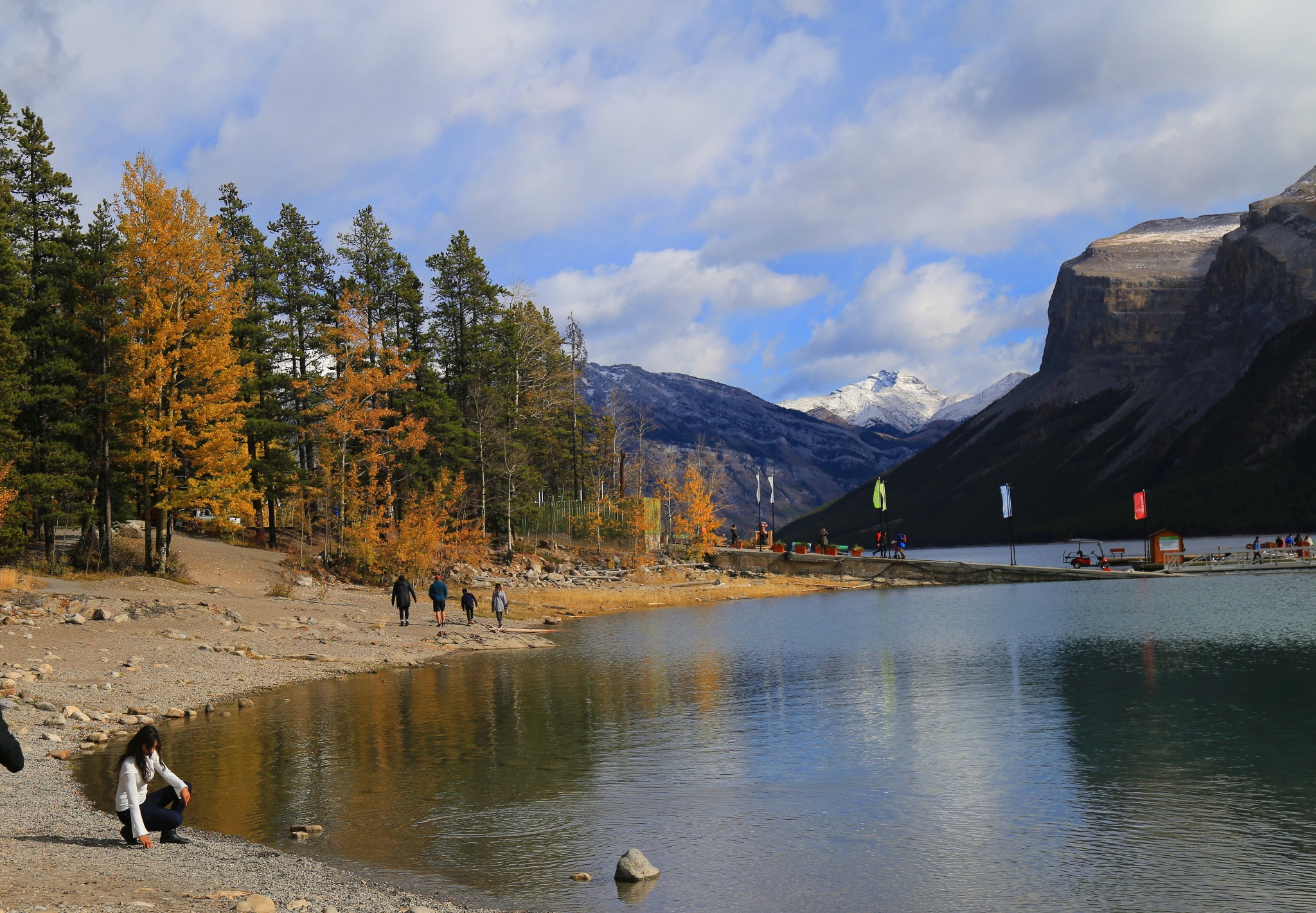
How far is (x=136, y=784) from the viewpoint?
48.3 feet

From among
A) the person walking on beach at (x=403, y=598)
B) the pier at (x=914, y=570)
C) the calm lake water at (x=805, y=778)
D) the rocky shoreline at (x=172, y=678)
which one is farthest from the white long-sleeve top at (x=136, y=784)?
the pier at (x=914, y=570)

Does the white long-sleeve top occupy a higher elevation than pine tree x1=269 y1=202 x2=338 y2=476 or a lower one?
lower

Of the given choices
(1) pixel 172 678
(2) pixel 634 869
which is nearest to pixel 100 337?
(1) pixel 172 678

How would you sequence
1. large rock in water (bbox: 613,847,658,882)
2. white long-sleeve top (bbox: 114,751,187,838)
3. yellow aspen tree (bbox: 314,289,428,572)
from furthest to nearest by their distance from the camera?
yellow aspen tree (bbox: 314,289,428,572), large rock in water (bbox: 613,847,658,882), white long-sleeve top (bbox: 114,751,187,838)

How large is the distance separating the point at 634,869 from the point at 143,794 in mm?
7112

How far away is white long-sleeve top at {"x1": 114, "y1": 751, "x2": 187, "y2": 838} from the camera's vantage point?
1456 cm

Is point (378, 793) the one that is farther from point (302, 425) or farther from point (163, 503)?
point (302, 425)

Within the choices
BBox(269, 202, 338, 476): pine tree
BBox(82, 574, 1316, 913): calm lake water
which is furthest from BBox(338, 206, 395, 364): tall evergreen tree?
BBox(82, 574, 1316, 913): calm lake water

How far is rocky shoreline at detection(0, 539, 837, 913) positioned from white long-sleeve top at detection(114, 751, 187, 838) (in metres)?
0.45

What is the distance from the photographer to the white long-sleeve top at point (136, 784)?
1456 cm

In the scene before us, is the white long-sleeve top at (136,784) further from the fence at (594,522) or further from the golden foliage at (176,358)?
the fence at (594,522)

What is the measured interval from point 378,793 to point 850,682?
19.3 meters

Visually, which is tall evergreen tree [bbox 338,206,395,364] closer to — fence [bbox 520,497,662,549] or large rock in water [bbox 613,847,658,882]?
fence [bbox 520,497,662,549]

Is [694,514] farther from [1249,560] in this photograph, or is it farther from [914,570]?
[1249,560]
